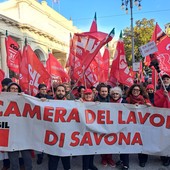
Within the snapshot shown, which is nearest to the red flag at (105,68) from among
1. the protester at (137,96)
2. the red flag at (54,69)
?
the red flag at (54,69)

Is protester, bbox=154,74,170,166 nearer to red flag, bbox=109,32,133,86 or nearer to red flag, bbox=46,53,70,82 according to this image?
red flag, bbox=109,32,133,86

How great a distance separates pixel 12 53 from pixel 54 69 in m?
1.51

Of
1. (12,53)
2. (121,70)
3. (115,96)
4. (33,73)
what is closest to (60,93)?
(115,96)

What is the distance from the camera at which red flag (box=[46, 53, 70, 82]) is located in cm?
839

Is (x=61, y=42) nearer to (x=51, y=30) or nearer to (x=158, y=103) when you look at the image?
(x=51, y=30)

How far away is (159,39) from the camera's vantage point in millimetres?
8273

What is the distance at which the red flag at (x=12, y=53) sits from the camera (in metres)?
7.43

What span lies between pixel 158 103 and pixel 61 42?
1361 inches

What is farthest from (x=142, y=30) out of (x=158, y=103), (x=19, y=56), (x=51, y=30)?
(x=158, y=103)

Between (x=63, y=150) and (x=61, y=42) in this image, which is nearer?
(x=63, y=150)

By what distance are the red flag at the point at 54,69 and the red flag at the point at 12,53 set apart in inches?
42.2

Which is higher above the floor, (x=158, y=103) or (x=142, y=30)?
(x=142, y=30)

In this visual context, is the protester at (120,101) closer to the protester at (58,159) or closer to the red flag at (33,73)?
Result: the protester at (58,159)

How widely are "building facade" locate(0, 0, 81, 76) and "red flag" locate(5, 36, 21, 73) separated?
17491 millimetres
